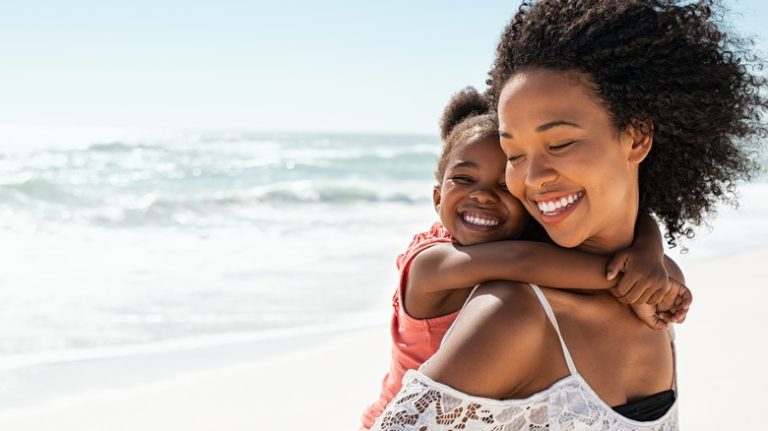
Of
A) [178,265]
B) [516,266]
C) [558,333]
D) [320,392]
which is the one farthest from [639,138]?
[178,265]

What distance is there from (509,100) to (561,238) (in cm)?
35

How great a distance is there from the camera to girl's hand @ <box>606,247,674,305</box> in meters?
1.96

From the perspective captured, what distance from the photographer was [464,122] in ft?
9.19

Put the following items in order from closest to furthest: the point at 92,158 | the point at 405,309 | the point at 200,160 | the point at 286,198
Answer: the point at 405,309, the point at 286,198, the point at 92,158, the point at 200,160

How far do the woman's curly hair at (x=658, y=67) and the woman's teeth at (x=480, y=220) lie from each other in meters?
0.50

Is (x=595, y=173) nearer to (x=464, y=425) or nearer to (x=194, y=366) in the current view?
(x=464, y=425)

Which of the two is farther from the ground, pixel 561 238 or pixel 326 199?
pixel 326 199

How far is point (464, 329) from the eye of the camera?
1667mm

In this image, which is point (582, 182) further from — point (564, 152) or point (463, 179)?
point (463, 179)

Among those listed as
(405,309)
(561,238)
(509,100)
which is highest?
(509,100)

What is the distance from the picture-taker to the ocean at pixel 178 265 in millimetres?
6094

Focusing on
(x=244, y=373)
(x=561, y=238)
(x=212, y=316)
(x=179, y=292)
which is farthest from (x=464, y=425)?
(x=179, y=292)

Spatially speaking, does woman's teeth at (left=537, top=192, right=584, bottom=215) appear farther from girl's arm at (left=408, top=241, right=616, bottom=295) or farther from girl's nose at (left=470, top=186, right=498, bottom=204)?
girl's nose at (left=470, top=186, right=498, bottom=204)

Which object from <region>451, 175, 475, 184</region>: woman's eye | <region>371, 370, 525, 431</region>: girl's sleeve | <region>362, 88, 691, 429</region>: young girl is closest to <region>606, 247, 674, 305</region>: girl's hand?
<region>362, 88, 691, 429</region>: young girl
